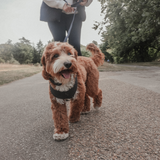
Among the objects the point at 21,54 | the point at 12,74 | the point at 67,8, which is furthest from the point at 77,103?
the point at 21,54

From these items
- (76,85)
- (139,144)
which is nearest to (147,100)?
(139,144)

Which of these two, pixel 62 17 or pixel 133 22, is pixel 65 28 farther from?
pixel 133 22

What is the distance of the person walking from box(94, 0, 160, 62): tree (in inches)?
372

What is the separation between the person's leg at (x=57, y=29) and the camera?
7.86 ft

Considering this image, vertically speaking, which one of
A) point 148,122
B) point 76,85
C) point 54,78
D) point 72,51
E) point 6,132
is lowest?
point 6,132

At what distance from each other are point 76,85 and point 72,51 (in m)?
0.47

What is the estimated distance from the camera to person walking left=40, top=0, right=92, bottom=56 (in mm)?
2180

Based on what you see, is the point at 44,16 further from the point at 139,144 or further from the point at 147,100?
the point at 147,100

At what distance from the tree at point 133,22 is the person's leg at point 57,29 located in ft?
32.0

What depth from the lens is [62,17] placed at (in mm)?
2449

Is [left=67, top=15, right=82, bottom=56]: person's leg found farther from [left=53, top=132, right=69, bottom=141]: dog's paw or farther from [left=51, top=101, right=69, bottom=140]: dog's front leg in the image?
[left=53, top=132, right=69, bottom=141]: dog's paw

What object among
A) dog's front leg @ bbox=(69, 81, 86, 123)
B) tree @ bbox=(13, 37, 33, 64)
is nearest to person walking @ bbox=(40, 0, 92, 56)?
dog's front leg @ bbox=(69, 81, 86, 123)

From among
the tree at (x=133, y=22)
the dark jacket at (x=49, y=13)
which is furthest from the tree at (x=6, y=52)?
the dark jacket at (x=49, y=13)

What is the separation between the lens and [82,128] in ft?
6.45
